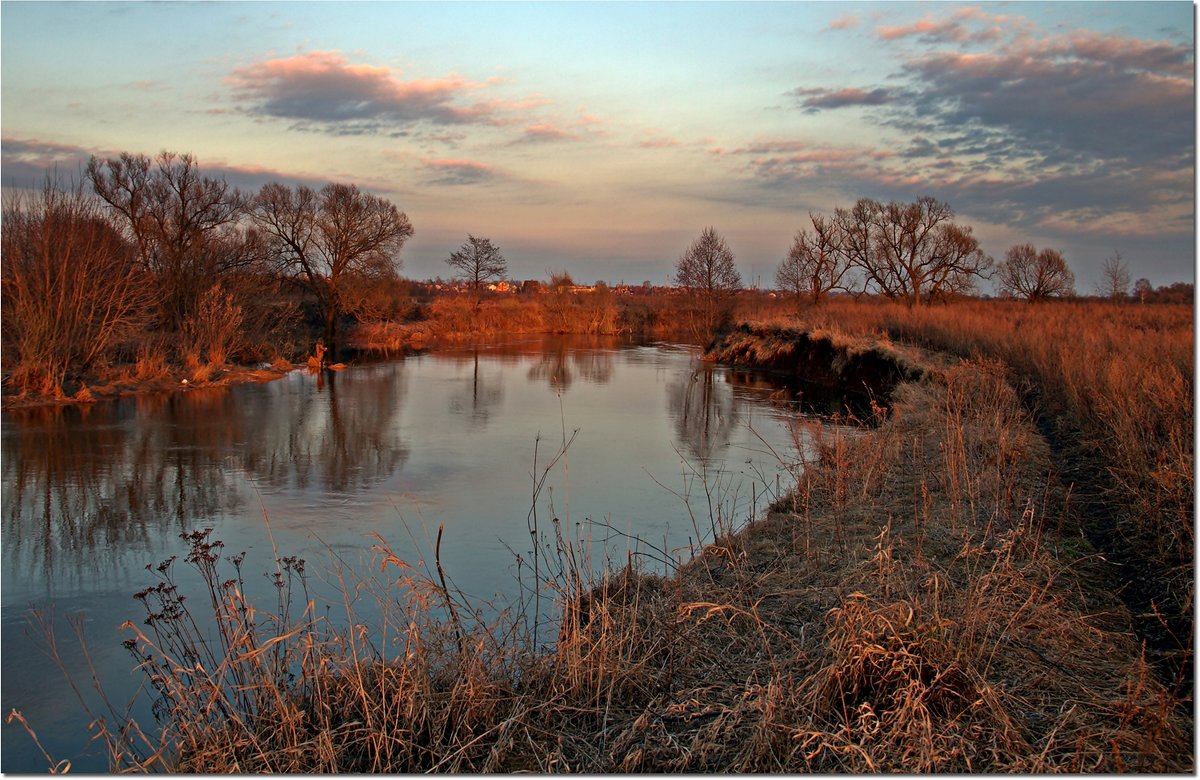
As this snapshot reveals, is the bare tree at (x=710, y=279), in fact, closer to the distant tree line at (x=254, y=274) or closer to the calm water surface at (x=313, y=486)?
the distant tree line at (x=254, y=274)

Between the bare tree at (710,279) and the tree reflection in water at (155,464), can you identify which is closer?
the tree reflection in water at (155,464)

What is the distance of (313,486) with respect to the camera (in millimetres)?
8789

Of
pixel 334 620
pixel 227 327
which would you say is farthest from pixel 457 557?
pixel 227 327

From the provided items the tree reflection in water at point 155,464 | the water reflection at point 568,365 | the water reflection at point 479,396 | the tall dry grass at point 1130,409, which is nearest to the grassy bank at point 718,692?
the tall dry grass at point 1130,409

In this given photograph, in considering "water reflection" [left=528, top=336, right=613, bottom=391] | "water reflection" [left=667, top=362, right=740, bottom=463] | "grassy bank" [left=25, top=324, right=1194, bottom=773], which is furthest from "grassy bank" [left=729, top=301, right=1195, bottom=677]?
"water reflection" [left=528, top=336, right=613, bottom=391]

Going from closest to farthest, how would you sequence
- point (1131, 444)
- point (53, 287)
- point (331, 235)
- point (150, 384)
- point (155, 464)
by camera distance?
1. point (1131, 444)
2. point (155, 464)
3. point (53, 287)
4. point (150, 384)
5. point (331, 235)

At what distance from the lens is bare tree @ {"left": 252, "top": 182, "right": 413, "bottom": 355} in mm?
31516

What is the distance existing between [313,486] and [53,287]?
10.00m

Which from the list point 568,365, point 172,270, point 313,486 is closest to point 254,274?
point 172,270

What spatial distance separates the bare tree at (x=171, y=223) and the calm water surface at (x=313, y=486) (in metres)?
6.58

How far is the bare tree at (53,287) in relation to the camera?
47.8ft

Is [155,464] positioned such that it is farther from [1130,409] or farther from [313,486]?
[1130,409]

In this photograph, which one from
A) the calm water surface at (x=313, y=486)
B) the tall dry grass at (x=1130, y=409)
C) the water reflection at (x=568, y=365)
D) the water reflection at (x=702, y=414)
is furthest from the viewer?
the water reflection at (x=568, y=365)

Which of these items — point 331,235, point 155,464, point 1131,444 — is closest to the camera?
point 1131,444
